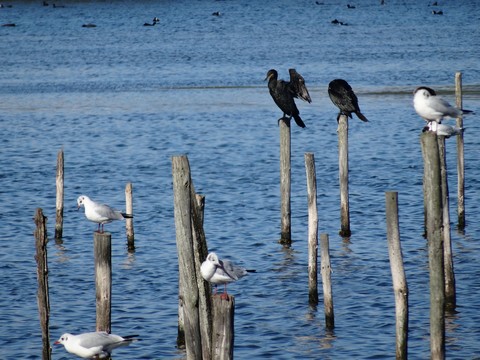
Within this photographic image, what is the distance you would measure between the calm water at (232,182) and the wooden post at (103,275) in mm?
2314

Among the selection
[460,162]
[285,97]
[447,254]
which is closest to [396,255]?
[447,254]

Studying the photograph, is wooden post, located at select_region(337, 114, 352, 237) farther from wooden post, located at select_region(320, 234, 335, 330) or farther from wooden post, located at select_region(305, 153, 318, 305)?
wooden post, located at select_region(320, 234, 335, 330)

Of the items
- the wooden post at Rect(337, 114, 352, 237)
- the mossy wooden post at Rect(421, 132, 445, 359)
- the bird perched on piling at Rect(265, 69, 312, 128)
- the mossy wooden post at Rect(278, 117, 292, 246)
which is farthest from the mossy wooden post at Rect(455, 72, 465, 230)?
the mossy wooden post at Rect(421, 132, 445, 359)

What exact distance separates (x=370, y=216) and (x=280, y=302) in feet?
24.0

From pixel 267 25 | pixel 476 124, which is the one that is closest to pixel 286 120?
pixel 476 124

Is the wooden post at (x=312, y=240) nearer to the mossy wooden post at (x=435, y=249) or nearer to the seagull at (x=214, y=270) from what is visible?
the seagull at (x=214, y=270)

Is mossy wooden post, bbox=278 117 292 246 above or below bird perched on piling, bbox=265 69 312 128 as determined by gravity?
below

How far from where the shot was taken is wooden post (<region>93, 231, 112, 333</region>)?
13250 millimetres

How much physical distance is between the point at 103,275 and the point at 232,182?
16.8 metres

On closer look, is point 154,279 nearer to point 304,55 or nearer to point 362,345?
point 362,345

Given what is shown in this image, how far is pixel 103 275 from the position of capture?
13422mm

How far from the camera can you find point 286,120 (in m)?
21.4

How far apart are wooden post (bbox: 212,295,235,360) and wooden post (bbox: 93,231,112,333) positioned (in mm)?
2221

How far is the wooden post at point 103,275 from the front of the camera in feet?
43.5
